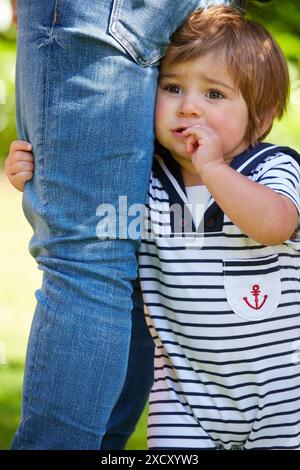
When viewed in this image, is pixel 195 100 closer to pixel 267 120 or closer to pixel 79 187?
pixel 267 120

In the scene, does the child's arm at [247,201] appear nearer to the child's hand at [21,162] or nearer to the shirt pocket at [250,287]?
the shirt pocket at [250,287]

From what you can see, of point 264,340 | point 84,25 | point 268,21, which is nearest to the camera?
point 84,25

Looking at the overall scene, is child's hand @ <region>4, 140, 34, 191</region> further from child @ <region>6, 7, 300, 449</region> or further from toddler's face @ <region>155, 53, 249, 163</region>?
toddler's face @ <region>155, 53, 249, 163</region>

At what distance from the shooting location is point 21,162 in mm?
2146

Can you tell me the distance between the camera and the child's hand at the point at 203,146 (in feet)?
7.23

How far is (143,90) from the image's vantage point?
2113 mm

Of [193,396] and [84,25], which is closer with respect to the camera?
[84,25]

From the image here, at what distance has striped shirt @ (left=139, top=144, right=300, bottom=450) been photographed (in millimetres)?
2275

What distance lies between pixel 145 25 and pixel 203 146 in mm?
335

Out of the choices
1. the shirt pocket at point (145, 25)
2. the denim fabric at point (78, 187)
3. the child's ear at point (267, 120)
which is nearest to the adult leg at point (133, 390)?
the denim fabric at point (78, 187)

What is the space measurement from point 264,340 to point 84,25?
0.91m

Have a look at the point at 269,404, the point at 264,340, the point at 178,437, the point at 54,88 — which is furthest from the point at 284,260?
the point at 54,88
